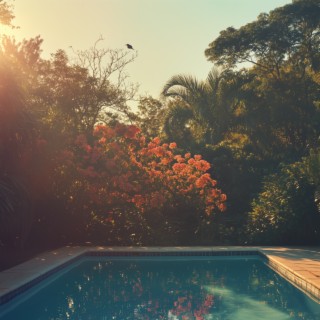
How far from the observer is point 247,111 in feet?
68.8

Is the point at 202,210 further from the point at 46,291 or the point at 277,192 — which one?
the point at 46,291

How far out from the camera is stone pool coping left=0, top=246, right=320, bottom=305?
787cm

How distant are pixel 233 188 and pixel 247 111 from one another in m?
4.84

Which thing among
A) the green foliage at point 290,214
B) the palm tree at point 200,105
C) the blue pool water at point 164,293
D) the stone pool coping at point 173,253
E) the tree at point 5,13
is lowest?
the blue pool water at point 164,293

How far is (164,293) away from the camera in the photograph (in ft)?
28.8

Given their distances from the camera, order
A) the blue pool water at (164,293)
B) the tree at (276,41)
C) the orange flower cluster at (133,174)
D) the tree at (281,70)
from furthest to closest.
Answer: the tree at (276,41) → the tree at (281,70) → the orange flower cluster at (133,174) → the blue pool water at (164,293)

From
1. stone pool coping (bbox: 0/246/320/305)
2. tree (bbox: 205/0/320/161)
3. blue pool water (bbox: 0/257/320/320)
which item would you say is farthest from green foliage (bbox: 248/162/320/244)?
tree (bbox: 205/0/320/161)

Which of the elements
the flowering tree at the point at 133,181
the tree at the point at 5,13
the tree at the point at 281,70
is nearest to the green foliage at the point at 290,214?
the flowering tree at the point at 133,181

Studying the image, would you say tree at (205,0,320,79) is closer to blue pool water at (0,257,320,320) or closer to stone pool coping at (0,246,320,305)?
stone pool coping at (0,246,320,305)

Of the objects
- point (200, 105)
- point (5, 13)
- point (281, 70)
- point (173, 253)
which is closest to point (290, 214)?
point (173, 253)

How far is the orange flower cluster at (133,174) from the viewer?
12.3m

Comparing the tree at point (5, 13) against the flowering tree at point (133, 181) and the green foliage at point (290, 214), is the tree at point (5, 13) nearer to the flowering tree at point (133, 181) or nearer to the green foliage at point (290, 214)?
the flowering tree at point (133, 181)

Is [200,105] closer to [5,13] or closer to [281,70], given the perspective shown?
[281,70]

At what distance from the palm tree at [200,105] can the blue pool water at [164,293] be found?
28.5 feet
